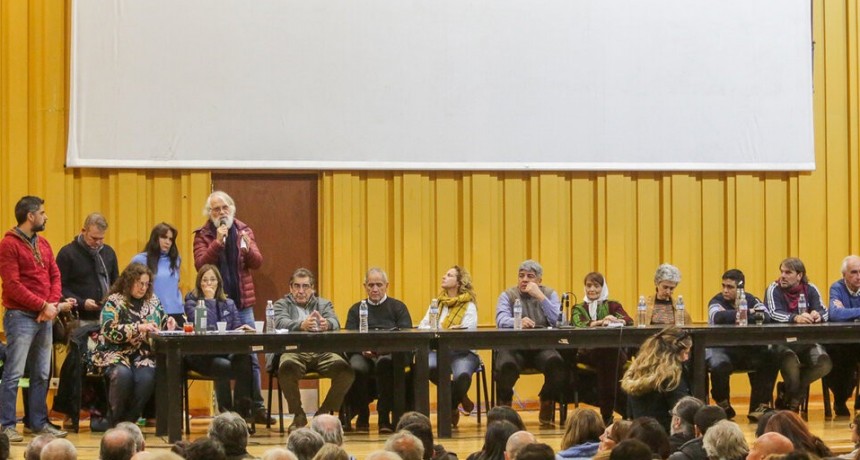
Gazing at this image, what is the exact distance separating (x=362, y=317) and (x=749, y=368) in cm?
282

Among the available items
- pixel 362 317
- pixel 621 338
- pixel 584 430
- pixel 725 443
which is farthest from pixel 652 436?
pixel 362 317

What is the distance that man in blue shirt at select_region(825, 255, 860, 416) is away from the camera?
9367mm

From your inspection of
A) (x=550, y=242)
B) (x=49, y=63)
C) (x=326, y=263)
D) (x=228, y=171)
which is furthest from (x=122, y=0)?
(x=550, y=242)

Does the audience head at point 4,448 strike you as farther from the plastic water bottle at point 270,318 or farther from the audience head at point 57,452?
the plastic water bottle at point 270,318

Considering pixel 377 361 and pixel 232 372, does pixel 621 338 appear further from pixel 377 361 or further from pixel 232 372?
pixel 232 372

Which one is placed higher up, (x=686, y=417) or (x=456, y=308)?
(x=456, y=308)

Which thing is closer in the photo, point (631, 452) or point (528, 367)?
point (631, 452)

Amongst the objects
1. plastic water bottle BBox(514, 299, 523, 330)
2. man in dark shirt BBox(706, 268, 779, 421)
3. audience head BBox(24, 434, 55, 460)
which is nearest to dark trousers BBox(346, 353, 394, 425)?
plastic water bottle BBox(514, 299, 523, 330)

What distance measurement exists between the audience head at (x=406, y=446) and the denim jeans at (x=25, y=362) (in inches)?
155

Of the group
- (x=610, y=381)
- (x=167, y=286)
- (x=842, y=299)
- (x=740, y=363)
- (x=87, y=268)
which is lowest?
(x=610, y=381)

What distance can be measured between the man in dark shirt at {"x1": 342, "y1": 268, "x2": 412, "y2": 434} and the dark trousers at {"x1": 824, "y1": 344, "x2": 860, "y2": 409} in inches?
124

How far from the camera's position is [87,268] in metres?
9.05

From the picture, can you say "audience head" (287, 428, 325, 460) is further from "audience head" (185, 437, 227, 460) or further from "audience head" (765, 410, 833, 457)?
"audience head" (765, 410, 833, 457)

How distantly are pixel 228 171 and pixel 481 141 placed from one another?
1993mm
